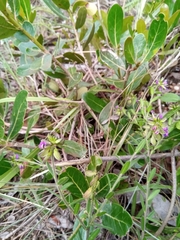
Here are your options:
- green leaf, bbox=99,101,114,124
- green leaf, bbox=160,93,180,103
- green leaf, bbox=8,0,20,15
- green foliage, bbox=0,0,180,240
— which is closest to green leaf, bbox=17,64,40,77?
green foliage, bbox=0,0,180,240

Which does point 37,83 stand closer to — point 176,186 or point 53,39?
point 53,39

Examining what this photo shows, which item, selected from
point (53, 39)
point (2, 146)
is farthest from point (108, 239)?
point (53, 39)

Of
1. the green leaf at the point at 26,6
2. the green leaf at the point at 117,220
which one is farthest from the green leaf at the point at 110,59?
the green leaf at the point at 117,220

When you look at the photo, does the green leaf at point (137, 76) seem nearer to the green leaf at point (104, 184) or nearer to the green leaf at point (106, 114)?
the green leaf at point (106, 114)

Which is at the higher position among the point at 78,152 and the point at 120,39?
the point at 120,39

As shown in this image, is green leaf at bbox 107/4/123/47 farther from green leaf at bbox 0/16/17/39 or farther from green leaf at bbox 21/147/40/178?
green leaf at bbox 21/147/40/178
